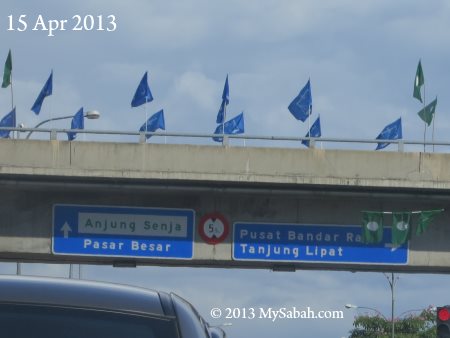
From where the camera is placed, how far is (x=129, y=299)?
4.37 m

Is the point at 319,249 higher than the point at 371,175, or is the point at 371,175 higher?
the point at 371,175

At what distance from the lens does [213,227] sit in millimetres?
25844

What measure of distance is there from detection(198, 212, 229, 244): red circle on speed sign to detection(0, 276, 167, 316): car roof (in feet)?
69.3

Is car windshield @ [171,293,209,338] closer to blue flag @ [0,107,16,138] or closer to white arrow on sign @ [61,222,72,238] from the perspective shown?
white arrow on sign @ [61,222,72,238]

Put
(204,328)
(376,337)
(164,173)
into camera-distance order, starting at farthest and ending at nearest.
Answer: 1. (376,337)
2. (164,173)
3. (204,328)

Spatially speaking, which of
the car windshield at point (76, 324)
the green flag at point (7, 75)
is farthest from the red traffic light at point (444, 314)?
the green flag at point (7, 75)

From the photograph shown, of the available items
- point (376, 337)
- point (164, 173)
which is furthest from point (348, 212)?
point (376, 337)

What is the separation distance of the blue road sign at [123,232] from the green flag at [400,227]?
4382mm

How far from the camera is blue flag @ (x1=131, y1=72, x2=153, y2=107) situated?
32500 mm

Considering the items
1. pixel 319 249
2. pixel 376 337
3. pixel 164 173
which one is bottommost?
pixel 376 337

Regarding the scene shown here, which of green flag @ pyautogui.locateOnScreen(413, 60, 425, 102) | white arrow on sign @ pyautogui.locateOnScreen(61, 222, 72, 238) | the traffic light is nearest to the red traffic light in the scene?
the traffic light

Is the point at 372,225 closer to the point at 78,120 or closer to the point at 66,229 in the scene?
the point at 66,229

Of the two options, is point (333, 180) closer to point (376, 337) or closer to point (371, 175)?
point (371, 175)

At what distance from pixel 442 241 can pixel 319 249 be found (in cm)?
277
